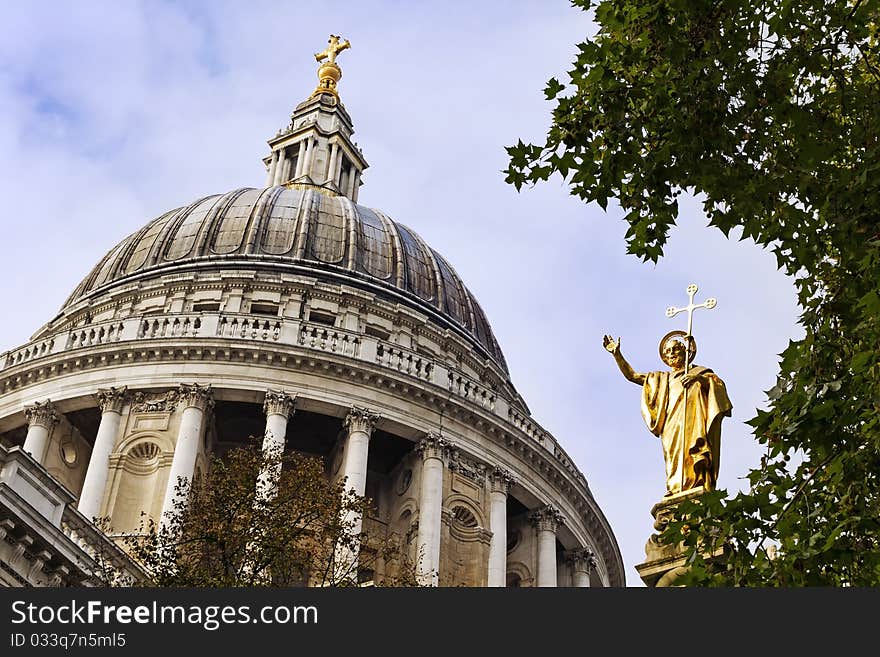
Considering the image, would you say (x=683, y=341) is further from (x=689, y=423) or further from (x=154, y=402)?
(x=154, y=402)

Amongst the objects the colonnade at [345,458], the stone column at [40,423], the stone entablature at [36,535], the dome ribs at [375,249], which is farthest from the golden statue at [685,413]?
the dome ribs at [375,249]

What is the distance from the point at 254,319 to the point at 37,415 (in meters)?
7.53

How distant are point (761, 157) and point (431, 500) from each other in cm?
2832

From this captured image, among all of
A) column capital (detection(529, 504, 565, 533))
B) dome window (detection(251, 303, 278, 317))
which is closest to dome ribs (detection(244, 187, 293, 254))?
dome window (detection(251, 303, 278, 317))

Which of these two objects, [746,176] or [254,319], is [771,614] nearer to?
[746,176]

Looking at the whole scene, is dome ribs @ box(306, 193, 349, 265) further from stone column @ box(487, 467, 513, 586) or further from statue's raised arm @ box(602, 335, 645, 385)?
statue's raised arm @ box(602, 335, 645, 385)

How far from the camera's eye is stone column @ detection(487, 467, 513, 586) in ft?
144

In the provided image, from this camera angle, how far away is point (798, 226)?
51.9 feet

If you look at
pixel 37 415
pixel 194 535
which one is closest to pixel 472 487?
pixel 37 415

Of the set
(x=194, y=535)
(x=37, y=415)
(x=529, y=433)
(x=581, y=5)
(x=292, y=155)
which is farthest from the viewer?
(x=292, y=155)

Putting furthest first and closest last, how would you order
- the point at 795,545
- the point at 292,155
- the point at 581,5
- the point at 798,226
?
the point at 292,155 → the point at 581,5 → the point at 798,226 → the point at 795,545

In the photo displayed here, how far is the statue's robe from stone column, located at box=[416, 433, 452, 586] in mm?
22720

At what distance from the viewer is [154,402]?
44031mm

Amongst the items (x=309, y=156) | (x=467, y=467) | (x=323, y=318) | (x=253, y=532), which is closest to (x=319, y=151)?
(x=309, y=156)
